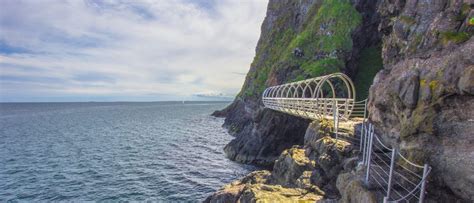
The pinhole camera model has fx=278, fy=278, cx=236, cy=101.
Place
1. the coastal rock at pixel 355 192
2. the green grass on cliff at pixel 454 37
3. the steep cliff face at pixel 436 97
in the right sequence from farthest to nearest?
the green grass on cliff at pixel 454 37 → the coastal rock at pixel 355 192 → the steep cliff face at pixel 436 97

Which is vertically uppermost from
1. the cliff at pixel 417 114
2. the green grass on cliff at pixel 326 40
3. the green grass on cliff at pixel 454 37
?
the green grass on cliff at pixel 326 40

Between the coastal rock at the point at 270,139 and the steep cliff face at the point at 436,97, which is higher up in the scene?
the steep cliff face at the point at 436,97

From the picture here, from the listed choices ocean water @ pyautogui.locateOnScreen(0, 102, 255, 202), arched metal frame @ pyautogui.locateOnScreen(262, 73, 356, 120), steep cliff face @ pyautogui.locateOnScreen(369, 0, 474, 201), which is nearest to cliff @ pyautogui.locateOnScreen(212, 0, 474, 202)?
steep cliff face @ pyautogui.locateOnScreen(369, 0, 474, 201)

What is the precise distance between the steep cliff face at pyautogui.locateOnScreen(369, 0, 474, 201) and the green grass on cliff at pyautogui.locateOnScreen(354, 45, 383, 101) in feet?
81.9

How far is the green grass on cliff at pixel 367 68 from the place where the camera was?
38.0m

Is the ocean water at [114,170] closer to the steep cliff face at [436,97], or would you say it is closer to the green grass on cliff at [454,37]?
the steep cliff face at [436,97]

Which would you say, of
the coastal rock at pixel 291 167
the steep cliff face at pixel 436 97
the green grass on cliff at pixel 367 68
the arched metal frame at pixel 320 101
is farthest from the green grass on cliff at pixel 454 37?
the green grass on cliff at pixel 367 68

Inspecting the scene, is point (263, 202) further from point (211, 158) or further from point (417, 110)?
point (211, 158)

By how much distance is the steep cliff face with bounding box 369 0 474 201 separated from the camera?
26.0 feet

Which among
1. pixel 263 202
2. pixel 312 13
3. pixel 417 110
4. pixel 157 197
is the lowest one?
pixel 157 197

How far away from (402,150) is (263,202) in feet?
18.8

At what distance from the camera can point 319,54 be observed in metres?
44.7

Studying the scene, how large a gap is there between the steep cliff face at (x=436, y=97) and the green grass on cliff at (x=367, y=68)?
25.0m

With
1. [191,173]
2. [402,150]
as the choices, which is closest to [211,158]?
A: [191,173]
